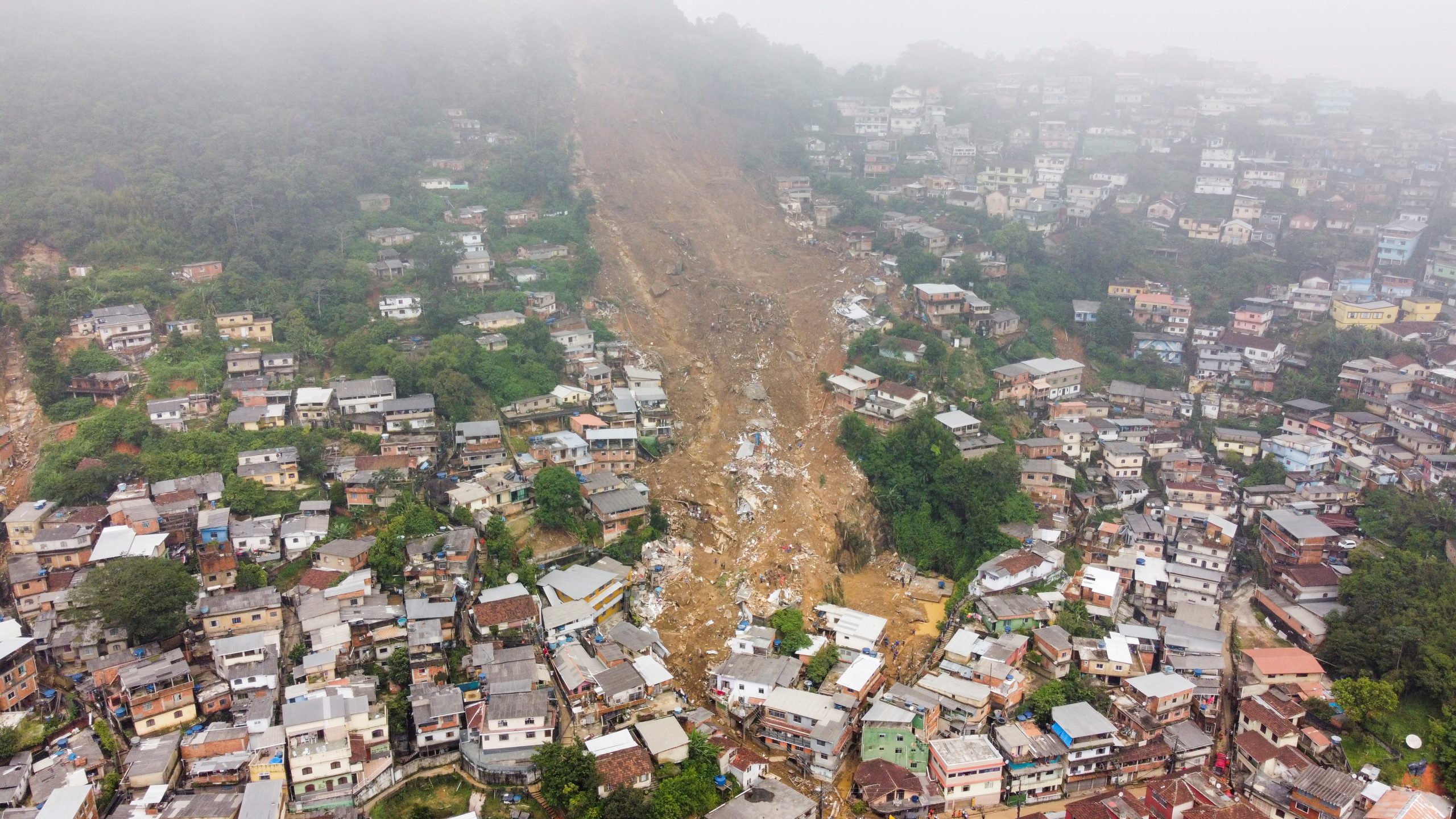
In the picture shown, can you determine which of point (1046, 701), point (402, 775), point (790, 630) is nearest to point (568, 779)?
point (402, 775)

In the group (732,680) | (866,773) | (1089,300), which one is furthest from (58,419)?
(1089,300)

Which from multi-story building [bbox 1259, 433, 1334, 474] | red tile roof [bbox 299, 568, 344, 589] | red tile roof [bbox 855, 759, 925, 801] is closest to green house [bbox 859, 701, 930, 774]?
red tile roof [bbox 855, 759, 925, 801]

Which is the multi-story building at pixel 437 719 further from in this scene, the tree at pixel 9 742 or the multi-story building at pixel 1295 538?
the multi-story building at pixel 1295 538

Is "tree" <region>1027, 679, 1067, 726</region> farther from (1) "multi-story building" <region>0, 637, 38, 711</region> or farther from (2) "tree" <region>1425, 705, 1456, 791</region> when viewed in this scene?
(1) "multi-story building" <region>0, 637, 38, 711</region>

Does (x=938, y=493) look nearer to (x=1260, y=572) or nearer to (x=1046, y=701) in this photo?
(x=1046, y=701)

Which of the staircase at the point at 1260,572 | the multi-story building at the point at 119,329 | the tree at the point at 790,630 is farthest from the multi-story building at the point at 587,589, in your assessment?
the staircase at the point at 1260,572
